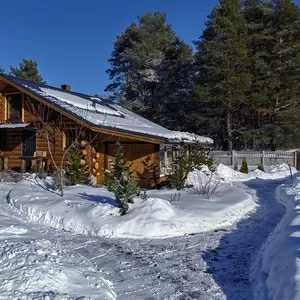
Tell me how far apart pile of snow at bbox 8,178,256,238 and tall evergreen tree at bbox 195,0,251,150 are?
54.1ft

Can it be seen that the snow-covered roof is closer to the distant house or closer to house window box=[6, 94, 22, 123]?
the distant house

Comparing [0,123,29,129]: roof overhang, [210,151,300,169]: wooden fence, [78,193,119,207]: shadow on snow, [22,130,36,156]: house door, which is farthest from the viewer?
[210,151,300,169]: wooden fence

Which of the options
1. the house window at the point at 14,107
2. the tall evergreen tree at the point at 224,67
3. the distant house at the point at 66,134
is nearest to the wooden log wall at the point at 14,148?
the distant house at the point at 66,134

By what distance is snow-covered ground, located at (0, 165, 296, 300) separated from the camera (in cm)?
430

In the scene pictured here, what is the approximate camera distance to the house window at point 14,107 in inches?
650

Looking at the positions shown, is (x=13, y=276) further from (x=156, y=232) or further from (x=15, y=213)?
(x=15, y=213)

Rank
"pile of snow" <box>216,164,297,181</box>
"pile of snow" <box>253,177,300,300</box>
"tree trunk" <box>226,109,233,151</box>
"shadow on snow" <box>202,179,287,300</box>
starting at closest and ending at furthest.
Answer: "pile of snow" <box>253,177,300,300</box> → "shadow on snow" <box>202,179,287,300</box> → "pile of snow" <box>216,164,297,181</box> → "tree trunk" <box>226,109,233,151</box>

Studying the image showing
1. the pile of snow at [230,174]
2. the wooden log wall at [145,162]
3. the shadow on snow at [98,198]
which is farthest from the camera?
the pile of snow at [230,174]

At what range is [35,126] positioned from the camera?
14891 millimetres

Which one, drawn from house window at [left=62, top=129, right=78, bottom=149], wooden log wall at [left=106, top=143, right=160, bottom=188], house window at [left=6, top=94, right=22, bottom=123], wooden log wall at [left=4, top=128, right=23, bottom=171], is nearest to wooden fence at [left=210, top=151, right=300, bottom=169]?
wooden log wall at [left=106, top=143, right=160, bottom=188]

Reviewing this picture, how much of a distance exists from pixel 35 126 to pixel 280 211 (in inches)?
409

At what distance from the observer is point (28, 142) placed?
642 inches

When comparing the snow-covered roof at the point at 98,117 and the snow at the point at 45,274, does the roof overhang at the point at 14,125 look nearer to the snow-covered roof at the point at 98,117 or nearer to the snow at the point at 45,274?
the snow-covered roof at the point at 98,117

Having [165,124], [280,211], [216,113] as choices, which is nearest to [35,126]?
[280,211]
